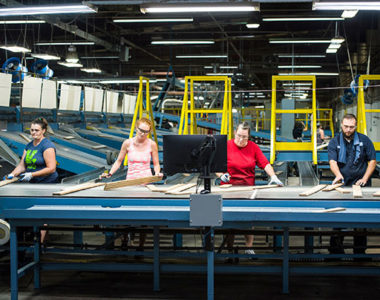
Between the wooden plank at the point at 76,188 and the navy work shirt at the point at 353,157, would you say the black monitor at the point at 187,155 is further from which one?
the navy work shirt at the point at 353,157

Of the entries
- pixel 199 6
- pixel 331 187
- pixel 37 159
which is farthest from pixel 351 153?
pixel 37 159

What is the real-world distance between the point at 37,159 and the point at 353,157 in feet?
11.7

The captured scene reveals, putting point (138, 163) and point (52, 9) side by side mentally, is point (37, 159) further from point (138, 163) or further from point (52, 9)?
point (52, 9)

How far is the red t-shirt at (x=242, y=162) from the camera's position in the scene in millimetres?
5172

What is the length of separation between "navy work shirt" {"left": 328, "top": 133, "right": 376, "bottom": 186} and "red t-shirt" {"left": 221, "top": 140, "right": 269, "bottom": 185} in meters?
0.78

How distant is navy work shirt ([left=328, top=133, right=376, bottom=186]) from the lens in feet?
16.8

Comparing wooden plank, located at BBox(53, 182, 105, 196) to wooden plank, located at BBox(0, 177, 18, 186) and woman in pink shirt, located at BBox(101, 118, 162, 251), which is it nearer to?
woman in pink shirt, located at BBox(101, 118, 162, 251)

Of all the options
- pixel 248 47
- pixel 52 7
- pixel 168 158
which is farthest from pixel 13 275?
pixel 248 47

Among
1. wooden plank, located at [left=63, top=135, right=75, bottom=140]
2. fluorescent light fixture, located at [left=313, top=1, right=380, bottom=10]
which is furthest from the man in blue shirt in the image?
wooden plank, located at [left=63, top=135, right=75, bottom=140]

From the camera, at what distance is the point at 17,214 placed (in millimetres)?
3818

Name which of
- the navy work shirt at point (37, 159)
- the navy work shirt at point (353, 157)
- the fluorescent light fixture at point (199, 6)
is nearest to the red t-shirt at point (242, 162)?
the navy work shirt at point (353, 157)

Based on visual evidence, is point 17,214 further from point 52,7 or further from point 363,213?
point 52,7

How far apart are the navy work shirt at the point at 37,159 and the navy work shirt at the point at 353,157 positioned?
3.22m

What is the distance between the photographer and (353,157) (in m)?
5.15
